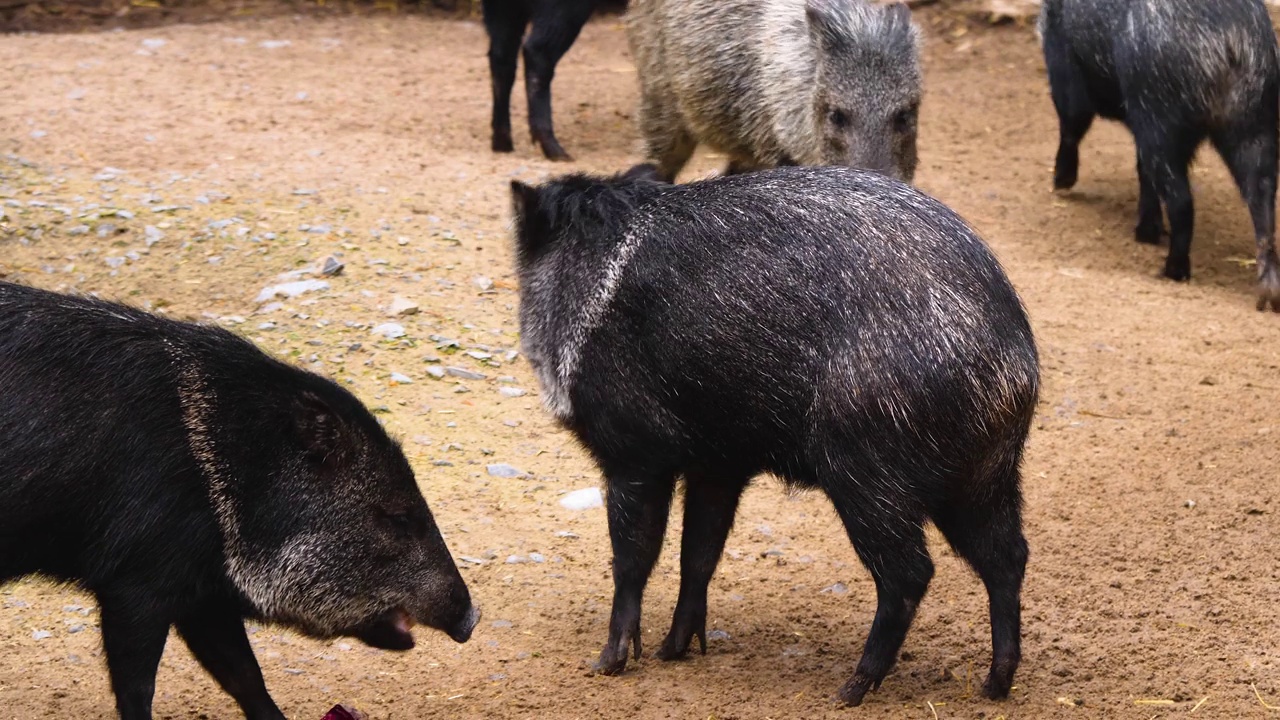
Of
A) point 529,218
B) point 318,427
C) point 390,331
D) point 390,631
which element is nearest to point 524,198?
point 529,218

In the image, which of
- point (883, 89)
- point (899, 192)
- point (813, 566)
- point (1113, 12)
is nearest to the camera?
point (899, 192)

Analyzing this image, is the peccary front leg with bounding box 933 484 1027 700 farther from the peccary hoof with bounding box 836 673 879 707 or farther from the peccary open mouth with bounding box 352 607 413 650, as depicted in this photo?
the peccary open mouth with bounding box 352 607 413 650

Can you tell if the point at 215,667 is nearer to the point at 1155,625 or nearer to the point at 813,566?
the point at 813,566

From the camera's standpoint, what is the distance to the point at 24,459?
337 centimetres

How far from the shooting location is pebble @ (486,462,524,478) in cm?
545

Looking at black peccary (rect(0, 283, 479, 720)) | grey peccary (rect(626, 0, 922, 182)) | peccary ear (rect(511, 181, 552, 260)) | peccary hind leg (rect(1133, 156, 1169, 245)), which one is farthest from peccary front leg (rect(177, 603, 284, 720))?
peccary hind leg (rect(1133, 156, 1169, 245))

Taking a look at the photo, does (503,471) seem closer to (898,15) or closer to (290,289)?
(290,289)

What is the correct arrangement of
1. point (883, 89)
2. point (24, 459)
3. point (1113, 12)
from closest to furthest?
point (24, 459), point (883, 89), point (1113, 12)

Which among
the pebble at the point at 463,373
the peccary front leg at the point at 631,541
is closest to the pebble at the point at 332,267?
the pebble at the point at 463,373

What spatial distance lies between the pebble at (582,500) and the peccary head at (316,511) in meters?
1.41

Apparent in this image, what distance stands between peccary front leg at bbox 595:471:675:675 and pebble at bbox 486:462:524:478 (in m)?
1.31

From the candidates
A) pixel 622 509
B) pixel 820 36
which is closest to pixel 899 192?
pixel 622 509

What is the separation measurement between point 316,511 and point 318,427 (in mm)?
207

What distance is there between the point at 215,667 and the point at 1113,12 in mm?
5974
